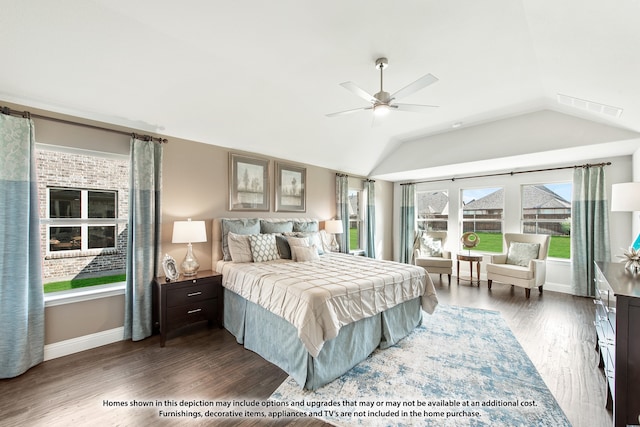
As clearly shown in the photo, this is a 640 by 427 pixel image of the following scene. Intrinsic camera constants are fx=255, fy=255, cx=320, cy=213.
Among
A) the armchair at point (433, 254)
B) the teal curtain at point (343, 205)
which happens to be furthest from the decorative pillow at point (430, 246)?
the teal curtain at point (343, 205)

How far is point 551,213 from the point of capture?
5.02 meters

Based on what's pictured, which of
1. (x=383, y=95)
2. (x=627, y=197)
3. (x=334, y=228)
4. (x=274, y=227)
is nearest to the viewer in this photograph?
(x=383, y=95)

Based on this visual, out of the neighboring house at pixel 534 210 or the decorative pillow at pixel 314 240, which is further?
the neighboring house at pixel 534 210

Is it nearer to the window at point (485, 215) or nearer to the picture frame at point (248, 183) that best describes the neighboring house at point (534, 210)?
the window at point (485, 215)

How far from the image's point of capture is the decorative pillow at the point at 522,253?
15.2ft

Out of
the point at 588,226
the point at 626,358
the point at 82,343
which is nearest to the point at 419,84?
the point at 626,358

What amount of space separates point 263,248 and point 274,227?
0.61 metres

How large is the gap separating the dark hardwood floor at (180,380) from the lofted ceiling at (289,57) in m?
2.47

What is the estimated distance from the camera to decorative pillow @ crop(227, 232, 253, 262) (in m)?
3.30

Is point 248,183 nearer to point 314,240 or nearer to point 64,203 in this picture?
point 314,240

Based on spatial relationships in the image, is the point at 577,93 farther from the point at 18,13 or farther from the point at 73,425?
the point at 73,425

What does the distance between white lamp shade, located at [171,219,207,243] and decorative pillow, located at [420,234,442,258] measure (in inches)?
184

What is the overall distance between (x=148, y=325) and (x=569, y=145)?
19.6ft

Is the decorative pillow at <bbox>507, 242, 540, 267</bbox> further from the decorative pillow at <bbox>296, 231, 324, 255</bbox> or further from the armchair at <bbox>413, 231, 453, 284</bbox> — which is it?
the decorative pillow at <bbox>296, 231, 324, 255</bbox>
